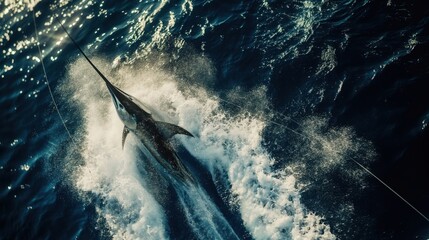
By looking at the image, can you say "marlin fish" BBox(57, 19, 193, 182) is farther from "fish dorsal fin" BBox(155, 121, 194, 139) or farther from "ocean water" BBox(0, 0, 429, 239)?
"ocean water" BBox(0, 0, 429, 239)

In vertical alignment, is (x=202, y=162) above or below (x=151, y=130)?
below

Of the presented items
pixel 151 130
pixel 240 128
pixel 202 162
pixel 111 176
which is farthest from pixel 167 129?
pixel 111 176

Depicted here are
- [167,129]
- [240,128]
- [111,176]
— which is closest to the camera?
[167,129]

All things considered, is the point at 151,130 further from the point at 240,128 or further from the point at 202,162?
the point at 240,128

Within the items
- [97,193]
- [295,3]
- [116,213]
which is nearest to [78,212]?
[97,193]

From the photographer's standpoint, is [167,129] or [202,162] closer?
[167,129]

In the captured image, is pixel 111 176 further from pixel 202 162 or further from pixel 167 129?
pixel 202 162

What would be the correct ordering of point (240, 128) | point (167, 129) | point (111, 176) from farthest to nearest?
point (111, 176) → point (240, 128) → point (167, 129)

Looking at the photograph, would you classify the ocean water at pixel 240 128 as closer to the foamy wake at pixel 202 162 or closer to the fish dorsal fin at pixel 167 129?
the foamy wake at pixel 202 162
